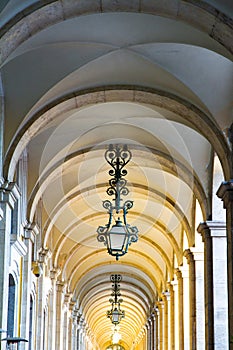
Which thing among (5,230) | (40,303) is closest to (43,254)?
(40,303)

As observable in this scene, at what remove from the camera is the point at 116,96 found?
17.6 meters

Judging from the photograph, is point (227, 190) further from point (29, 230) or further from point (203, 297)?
point (203, 297)

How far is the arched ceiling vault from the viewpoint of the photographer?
13220mm

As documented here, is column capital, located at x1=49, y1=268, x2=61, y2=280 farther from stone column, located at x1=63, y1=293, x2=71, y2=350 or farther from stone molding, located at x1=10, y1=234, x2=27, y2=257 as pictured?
stone molding, located at x1=10, y1=234, x2=27, y2=257

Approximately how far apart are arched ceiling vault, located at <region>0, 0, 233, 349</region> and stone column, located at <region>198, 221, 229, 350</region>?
0.75m

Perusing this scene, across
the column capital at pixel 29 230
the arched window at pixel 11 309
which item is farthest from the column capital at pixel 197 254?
the arched window at pixel 11 309

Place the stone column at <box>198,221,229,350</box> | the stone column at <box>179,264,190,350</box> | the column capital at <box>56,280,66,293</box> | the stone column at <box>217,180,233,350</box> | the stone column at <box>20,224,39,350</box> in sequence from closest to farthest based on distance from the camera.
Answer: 1. the stone column at <box>217,180,233,350</box>
2. the stone column at <box>198,221,229,350</box>
3. the stone column at <box>20,224,39,350</box>
4. the stone column at <box>179,264,190,350</box>
5. the column capital at <box>56,280,66,293</box>

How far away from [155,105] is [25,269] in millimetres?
5481

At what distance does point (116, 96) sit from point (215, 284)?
205 inches

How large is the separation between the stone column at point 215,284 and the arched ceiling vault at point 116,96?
75 cm

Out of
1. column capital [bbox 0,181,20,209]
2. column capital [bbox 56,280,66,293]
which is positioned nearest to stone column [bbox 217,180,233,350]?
column capital [bbox 0,181,20,209]

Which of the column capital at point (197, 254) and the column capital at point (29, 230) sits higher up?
the column capital at point (197, 254)

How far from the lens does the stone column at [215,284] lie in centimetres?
1873

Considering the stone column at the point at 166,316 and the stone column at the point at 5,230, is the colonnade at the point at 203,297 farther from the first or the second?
the stone column at the point at 5,230
